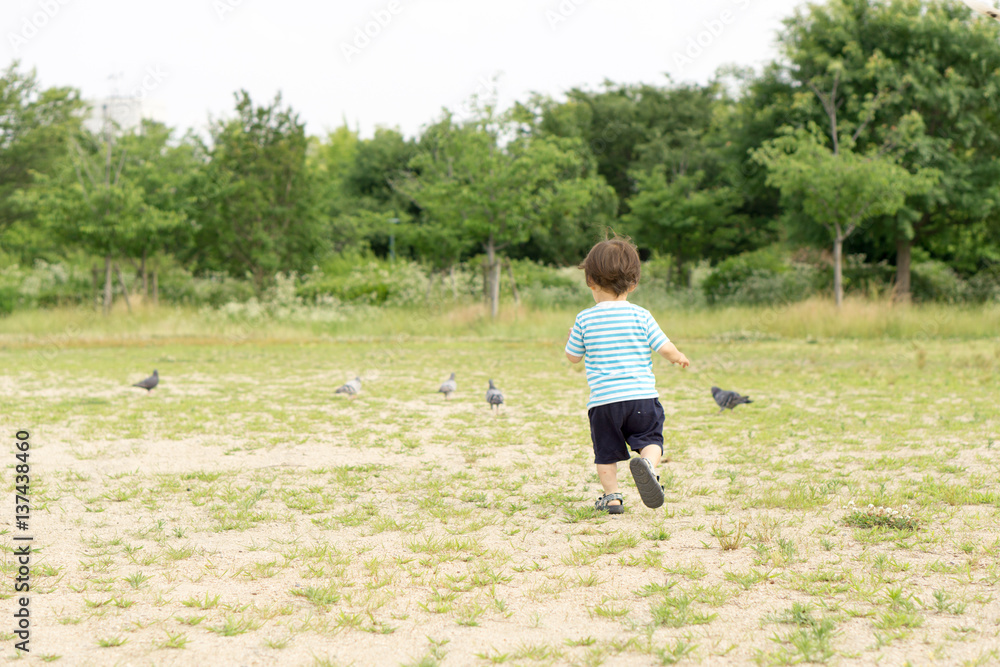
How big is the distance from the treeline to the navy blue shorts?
16917 millimetres

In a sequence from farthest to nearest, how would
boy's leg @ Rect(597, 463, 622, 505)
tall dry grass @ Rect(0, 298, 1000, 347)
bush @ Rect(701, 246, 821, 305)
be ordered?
bush @ Rect(701, 246, 821, 305)
tall dry grass @ Rect(0, 298, 1000, 347)
boy's leg @ Rect(597, 463, 622, 505)

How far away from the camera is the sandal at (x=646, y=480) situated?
4.16 metres

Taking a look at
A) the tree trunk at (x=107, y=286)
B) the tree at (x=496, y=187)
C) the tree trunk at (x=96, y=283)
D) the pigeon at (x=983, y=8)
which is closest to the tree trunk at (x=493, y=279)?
the tree at (x=496, y=187)

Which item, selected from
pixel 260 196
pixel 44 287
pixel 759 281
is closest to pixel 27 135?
pixel 44 287

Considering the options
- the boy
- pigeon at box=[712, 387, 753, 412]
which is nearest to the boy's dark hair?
the boy

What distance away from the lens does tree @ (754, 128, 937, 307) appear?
1938 cm

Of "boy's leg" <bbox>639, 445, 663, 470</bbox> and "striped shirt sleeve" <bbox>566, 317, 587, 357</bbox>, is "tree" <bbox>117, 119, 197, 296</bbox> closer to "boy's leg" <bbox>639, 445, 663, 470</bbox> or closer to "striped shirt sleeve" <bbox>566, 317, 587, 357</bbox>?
"striped shirt sleeve" <bbox>566, 317, 587, 357</bbox>

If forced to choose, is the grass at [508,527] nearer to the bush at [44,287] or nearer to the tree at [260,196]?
the tree at [260,196]

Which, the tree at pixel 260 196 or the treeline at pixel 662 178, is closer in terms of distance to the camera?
the treeline at pixel 662 178

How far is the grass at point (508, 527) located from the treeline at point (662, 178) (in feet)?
41.1

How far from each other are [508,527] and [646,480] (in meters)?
0.81

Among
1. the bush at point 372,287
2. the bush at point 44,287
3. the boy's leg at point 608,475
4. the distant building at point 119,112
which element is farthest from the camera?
the bush at point 372,287

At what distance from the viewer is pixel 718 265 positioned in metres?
30.2

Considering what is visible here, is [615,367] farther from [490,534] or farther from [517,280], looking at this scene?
[517,280]
